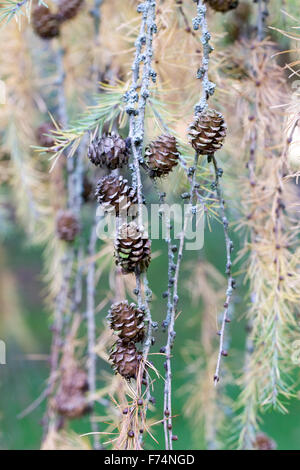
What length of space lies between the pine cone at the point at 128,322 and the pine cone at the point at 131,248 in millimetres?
27

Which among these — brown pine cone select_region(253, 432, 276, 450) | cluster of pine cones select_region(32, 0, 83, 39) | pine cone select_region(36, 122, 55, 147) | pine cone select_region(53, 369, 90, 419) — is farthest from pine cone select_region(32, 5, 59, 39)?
brown pine cone select_region(253, 432, 276, 450)

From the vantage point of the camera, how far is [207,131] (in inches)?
11.8

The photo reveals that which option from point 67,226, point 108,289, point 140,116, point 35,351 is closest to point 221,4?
point 140,116

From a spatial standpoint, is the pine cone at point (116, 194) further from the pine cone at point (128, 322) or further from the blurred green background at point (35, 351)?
the blurred green background at point (35, 351)

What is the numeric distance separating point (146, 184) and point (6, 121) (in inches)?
9.8

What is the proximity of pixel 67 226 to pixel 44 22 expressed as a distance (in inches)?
9.9

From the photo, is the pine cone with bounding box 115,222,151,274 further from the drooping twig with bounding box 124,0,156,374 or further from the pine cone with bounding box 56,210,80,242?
the pine cone with bounding box 56,210,80,242

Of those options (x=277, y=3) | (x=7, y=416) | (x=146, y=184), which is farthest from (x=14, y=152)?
(x=7, y=416)

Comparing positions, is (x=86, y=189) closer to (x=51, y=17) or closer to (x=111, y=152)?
(x=51, y=17)

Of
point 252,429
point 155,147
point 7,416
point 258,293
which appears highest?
point 155,147

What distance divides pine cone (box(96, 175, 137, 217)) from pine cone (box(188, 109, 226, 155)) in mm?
53

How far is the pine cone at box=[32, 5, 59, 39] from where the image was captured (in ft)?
1.83

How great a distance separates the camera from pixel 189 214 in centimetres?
31

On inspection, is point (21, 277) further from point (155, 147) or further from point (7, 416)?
point (155, 147)
